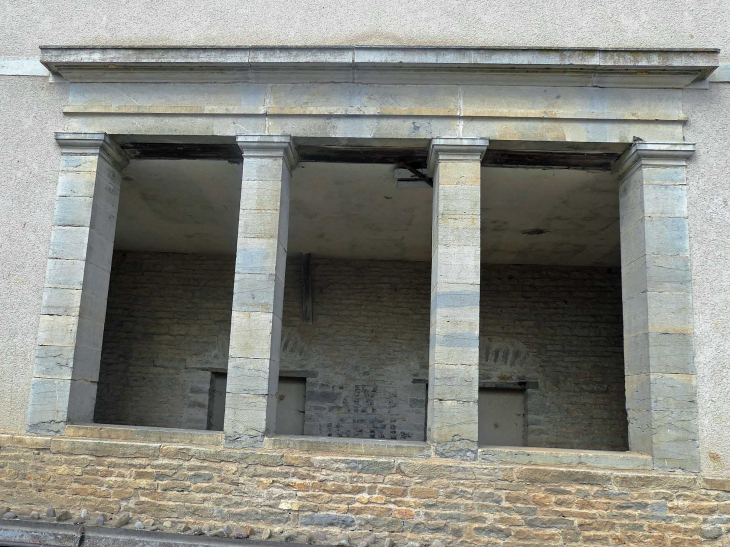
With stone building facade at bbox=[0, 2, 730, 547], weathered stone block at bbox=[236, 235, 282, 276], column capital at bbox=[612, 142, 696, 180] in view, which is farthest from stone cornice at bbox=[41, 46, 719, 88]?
weathered stone block at bbox=[236, 235, 282, 276]

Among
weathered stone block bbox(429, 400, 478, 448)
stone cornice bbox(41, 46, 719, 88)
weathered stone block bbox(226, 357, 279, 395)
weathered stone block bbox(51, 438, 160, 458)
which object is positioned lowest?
weathered stone block bbox(51, 438, 160, 458)

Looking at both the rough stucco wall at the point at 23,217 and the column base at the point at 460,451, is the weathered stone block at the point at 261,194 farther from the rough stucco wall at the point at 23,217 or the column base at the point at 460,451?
the column base at the point at 460,451

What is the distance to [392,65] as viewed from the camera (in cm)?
513

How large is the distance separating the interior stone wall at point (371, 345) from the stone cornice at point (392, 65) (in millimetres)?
3465

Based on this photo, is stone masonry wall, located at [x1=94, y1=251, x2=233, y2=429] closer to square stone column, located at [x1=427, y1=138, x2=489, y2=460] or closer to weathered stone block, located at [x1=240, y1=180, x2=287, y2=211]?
weathered stone block, located at [x1=240, y1=180, x2=287, y2=211]

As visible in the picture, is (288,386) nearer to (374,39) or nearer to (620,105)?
(374,39)

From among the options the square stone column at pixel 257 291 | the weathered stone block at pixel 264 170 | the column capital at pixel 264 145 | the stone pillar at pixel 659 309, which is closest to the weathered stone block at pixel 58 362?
the square stone column at pixel 257 291

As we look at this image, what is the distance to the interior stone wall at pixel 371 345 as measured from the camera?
7.84 metres

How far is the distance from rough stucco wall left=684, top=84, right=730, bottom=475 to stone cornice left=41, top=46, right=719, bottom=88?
14.1 inches

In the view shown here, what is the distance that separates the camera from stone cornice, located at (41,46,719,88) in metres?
4.98

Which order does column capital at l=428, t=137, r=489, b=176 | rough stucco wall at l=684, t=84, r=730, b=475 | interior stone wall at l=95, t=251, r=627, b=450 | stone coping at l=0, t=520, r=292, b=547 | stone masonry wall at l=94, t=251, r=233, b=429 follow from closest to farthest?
stone coping at l=0, t=520, r=292, b=547 → rough stucco wall at l=684, t=84, r=730, b=475 → column capital at l=428, t=137, r=489, b=176 → interior stone wall at l=95, t=251, r=627, b=450 → stone masonry wall at l=94, t=251, r=233, b=429

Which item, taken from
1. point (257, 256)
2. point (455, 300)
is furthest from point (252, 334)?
point (455, 300)

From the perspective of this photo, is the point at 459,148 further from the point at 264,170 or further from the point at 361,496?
the point at 361,496

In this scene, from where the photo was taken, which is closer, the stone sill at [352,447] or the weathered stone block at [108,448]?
the stone sill at [352,447]
